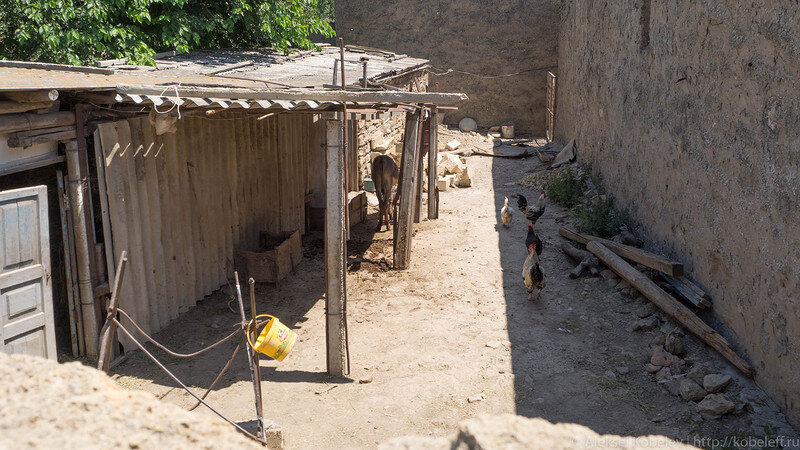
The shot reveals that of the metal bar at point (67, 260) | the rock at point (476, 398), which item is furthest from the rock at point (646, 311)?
the metal bar at point (67, 260)

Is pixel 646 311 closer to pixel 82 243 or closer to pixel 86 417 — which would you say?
pixel 82 243

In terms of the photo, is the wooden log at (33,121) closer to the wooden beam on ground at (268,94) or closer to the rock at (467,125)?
the wooden beam on ground at (268,94)

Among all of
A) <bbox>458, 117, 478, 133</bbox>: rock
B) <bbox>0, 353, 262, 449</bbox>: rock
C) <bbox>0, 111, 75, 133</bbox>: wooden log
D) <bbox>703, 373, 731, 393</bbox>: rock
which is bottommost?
<bbox>703, 373, 731, 393</bbox>: rock

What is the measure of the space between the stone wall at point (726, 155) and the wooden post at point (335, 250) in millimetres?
3651

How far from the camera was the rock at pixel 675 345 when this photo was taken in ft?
20.4

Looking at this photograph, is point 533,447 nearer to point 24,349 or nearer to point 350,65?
point 24,349

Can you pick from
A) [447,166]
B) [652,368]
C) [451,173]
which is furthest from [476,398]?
[447,166]

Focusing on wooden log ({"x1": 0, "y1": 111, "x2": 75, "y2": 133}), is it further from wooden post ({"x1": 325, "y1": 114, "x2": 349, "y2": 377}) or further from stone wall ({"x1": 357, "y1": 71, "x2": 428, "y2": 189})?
stone wall ({"x1": 357, "y1": 71, "x2": 428, "y2": 189})

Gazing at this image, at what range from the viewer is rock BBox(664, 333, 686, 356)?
6215 millimetres

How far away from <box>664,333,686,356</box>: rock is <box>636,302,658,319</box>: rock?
30.4 inches

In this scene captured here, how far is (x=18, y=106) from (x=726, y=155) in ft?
20.4

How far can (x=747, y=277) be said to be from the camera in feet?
18.7

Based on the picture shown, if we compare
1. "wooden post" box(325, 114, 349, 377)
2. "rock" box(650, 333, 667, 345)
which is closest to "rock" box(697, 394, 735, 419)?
"rock" box(650, 333, 667, 345)

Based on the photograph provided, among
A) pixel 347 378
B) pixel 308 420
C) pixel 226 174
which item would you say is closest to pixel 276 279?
pixel 226 174
